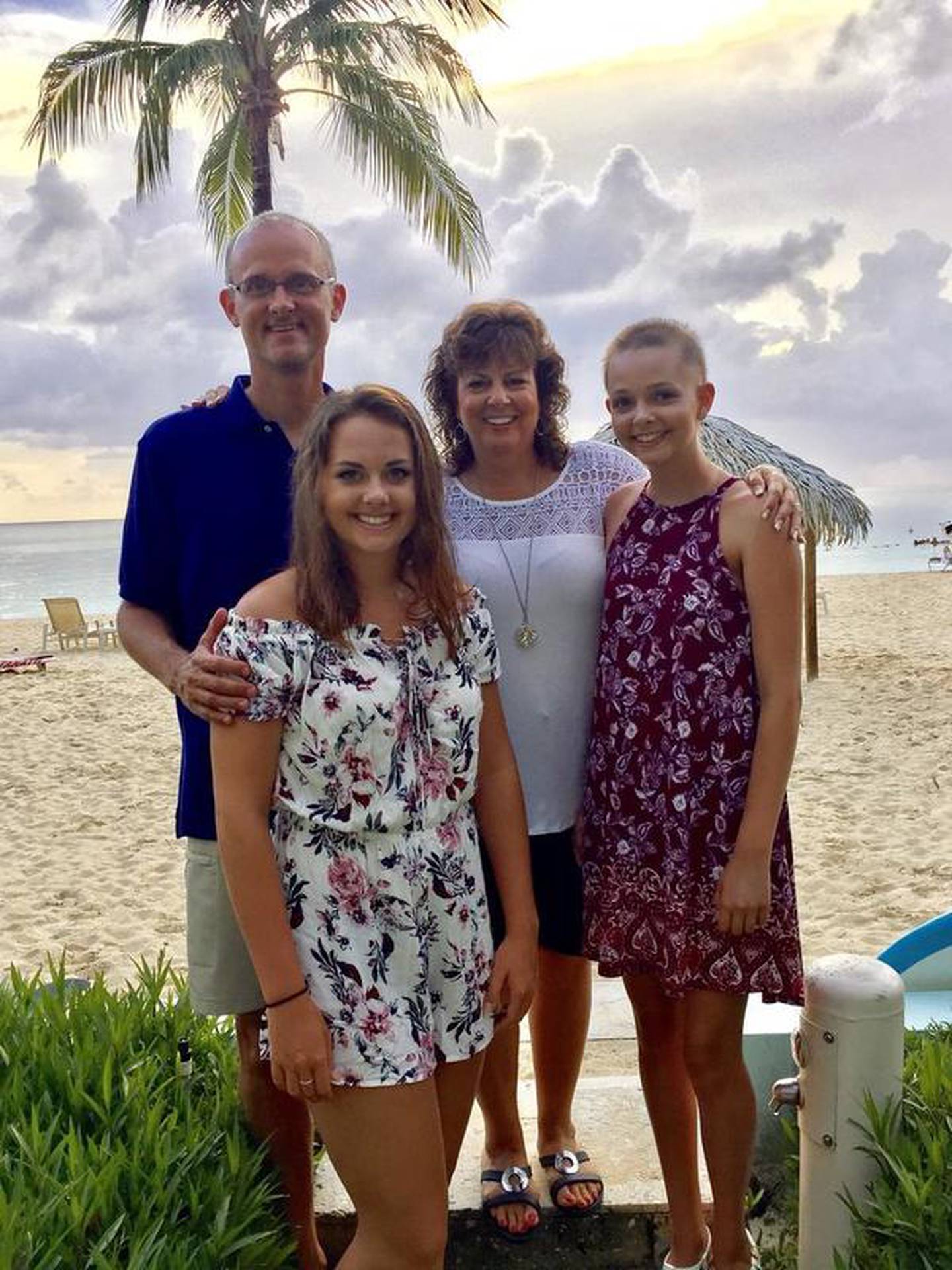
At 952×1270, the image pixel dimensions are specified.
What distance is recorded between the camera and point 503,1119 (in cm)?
307

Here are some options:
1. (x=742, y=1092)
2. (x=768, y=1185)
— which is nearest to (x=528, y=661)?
(x=742, y=1092)

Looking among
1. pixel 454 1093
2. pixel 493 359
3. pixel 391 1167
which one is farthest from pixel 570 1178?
pixel 493 359

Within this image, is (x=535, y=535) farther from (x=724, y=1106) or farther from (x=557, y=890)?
(x=724, y=1106)

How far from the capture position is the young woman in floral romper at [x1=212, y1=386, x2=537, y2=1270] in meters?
2.06

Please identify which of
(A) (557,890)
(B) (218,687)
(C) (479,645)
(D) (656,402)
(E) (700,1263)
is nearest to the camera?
(B) (218,687)

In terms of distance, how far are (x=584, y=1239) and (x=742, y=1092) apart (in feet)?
2.39

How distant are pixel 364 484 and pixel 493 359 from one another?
652mm

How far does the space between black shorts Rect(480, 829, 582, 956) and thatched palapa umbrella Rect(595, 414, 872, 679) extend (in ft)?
36.4

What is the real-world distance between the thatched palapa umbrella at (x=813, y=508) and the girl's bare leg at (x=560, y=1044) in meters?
11.0

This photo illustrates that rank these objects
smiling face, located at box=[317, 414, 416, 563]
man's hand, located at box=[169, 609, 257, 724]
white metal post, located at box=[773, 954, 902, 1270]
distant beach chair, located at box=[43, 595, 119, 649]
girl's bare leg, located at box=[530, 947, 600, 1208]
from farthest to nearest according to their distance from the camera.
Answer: distant beach chair, located at box=[43, 595, 119, 649] < girl's bare leg, located at box=[530, 947, 600, 1208] < white metal post, located at box=[773, 954, 902, 1270] < smiling face, located at box=[317, 414, 416, 563] < man's hand, located at box=[169, 609, 257, 724]

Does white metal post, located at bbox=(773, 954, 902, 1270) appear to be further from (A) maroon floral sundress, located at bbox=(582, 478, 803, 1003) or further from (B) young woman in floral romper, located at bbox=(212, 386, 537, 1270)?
(B) young woman in floral romper, located at bbox=(212, 386, 537, 1270)

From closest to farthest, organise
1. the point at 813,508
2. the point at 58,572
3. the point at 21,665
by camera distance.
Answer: the point at 813,508 < the point at 21,665 < the point at 58,572

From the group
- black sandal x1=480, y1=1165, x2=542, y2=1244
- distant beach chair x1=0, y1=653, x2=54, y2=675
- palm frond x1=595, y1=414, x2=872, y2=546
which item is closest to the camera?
black sandal x1=480, y1=1165, x2=542, y2=1244

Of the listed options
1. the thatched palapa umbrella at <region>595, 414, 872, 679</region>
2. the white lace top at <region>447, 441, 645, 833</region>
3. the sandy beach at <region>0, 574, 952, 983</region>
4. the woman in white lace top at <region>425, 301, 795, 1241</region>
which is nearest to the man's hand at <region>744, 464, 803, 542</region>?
the woman in white lace top at <region>425, 301, 795, 1241</region>
